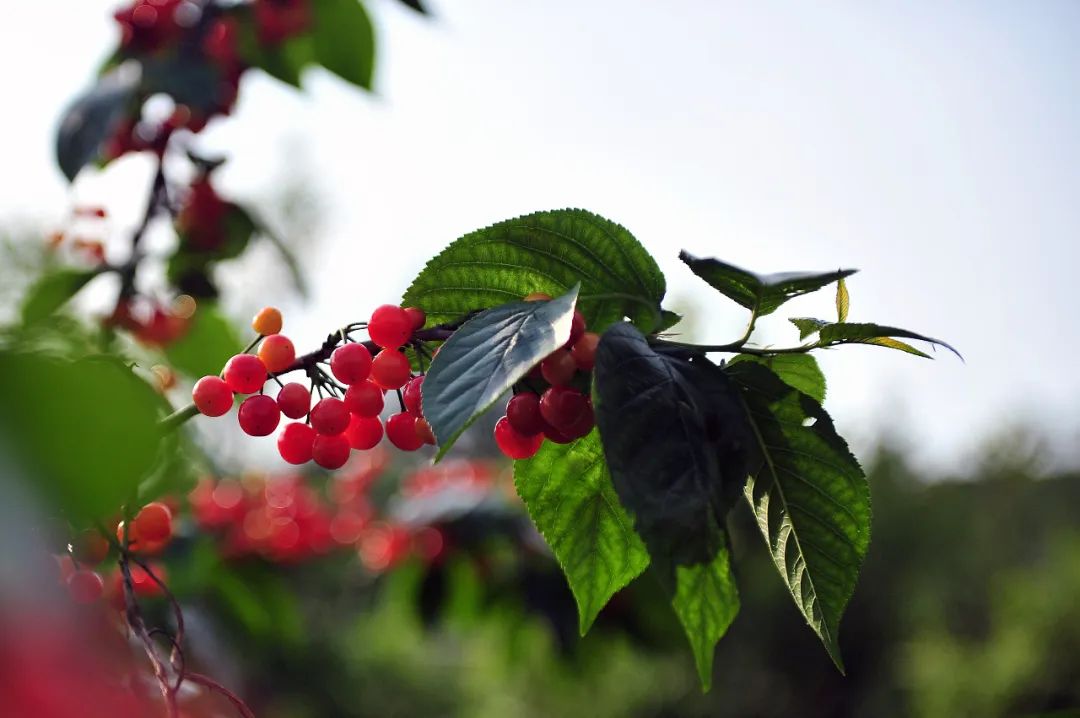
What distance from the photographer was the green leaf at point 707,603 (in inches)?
23.9

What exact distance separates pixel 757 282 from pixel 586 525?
0.85 ft

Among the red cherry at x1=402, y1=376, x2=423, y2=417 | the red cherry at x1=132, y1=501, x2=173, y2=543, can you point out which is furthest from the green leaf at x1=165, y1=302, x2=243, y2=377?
the red cherry at x1=402, y1=376, x2=423, y2=417

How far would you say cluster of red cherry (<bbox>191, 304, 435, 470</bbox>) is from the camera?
71 centimetres

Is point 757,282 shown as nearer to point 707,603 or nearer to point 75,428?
point 707,603

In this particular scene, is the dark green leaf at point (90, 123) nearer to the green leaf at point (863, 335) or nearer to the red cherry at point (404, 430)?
the red cherry at point (404, 430)

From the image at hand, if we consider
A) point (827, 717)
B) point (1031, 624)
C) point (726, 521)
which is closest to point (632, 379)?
point (726, 521)

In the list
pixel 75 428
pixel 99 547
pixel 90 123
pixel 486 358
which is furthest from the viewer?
pixel 90 123

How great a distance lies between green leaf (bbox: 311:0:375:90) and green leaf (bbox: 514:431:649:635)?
47.5 inches

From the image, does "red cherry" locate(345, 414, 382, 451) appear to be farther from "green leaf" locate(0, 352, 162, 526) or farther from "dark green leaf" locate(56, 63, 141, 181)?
"dark green leaf" locate(56, 63, 141, 181)

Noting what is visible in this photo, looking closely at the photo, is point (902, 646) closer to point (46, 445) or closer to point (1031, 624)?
point (1031, 624)

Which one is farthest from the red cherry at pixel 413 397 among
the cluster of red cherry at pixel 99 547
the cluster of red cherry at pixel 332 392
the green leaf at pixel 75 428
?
the green leaf at pixel 75 428

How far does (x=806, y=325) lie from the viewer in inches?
27.9

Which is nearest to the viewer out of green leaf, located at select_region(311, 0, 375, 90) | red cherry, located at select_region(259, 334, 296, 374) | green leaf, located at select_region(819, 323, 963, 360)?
green leaf, located at select_region(819, 323, 963, 360)

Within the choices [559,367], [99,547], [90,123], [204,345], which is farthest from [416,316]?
[204,345]
